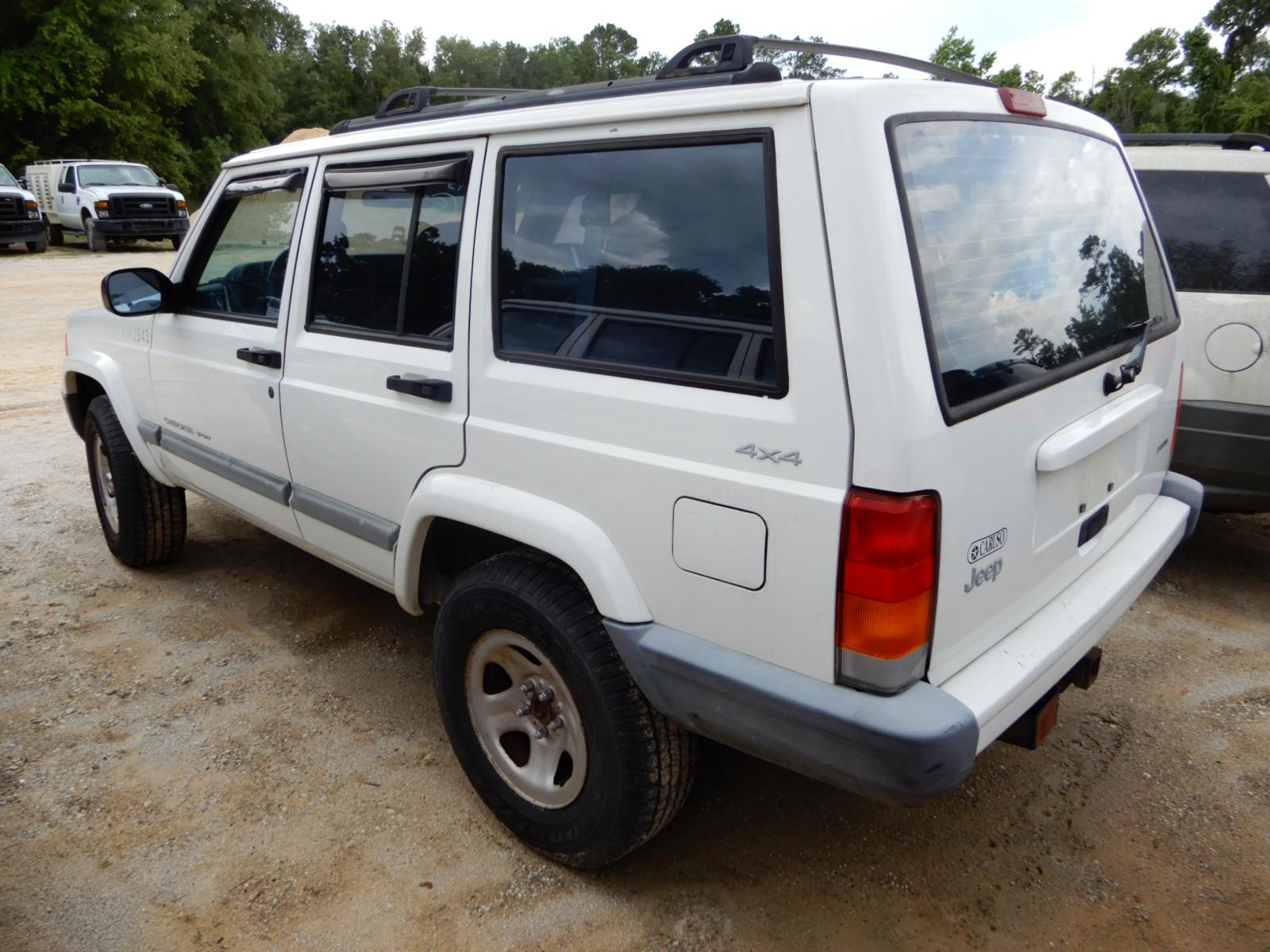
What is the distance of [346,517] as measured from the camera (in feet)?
9.95

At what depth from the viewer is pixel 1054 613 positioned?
7.50 ft

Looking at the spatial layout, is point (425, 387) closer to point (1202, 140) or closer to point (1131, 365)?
point (1131, 365)

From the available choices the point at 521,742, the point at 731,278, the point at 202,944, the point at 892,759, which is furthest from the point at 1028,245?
the point at 202,944

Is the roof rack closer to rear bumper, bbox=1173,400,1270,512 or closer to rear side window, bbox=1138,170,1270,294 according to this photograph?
rear side window, bbox=1138,170,1270,294

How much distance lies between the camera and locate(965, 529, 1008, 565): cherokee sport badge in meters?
1.95

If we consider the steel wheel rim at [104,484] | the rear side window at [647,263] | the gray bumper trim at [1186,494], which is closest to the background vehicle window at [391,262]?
the rear side window at [647,263]

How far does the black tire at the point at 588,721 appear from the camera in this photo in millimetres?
2258

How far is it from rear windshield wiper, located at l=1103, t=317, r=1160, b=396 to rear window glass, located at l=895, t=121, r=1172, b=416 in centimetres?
2

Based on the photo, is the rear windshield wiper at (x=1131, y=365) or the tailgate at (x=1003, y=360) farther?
the rear windshield wiper at (x=1131, y=365)

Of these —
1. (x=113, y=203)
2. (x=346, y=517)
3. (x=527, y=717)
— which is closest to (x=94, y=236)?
(x=113, y=203)

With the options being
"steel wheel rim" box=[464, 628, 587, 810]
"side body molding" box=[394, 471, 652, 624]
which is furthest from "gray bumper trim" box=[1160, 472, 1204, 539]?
"steel wheel rim" box=[464, 628, 587, 810]

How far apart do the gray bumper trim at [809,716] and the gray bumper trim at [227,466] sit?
5.65 ft

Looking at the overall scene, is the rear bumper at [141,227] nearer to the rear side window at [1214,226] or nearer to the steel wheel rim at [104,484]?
the steel wheel rim at [104,484]

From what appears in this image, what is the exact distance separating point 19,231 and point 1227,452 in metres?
22.1
